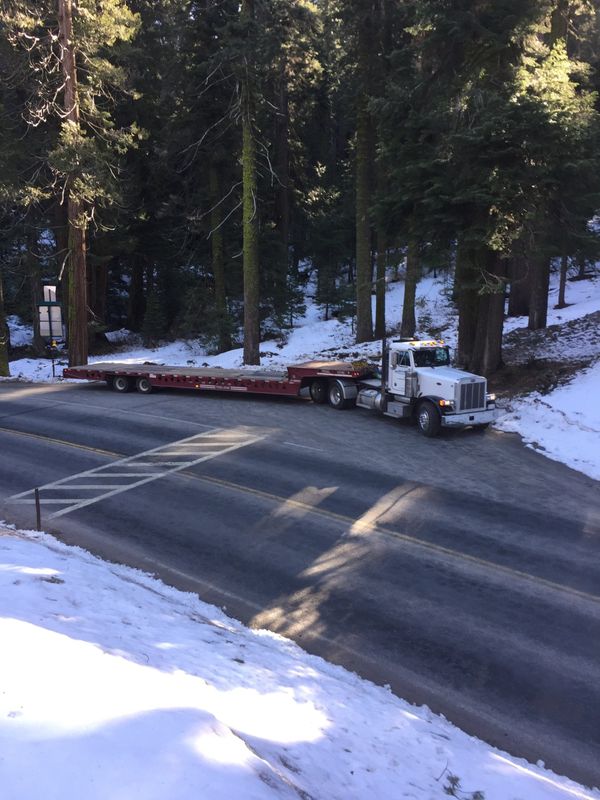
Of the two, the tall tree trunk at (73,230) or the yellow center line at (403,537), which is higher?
the tall tree trunk at (73,230)

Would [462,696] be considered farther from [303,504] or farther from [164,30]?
[164,30]

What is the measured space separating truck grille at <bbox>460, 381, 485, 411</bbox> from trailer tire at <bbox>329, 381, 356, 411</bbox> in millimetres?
4268

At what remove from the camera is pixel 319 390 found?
20.0 meters

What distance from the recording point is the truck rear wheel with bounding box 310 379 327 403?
784 inches

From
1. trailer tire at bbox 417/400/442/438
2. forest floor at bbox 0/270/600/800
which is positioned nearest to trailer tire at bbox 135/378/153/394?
trailer tire at bbox 417/400/442/438

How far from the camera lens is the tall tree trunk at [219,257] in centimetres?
3359

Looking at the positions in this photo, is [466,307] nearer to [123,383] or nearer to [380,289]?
[380,289]

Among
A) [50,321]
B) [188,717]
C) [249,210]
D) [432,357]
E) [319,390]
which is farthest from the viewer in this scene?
[249,210]

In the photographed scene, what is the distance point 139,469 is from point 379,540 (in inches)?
240

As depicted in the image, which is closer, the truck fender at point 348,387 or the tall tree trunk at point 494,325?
the truck fender at point 348,387

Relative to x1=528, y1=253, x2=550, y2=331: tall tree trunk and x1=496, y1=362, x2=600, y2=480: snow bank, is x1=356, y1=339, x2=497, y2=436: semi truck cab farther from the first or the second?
x1=528, y1=253, x2=550, y2=331: tall tree trunk

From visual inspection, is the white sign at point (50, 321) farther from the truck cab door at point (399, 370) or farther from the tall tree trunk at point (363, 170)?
the truck cab door at point (399, 370)

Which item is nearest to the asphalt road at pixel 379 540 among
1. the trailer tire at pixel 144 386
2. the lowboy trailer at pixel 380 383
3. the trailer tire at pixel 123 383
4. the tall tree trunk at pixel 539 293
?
the lowboy trailer at pixel 380 383

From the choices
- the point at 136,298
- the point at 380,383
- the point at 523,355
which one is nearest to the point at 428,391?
the point at 380,383
